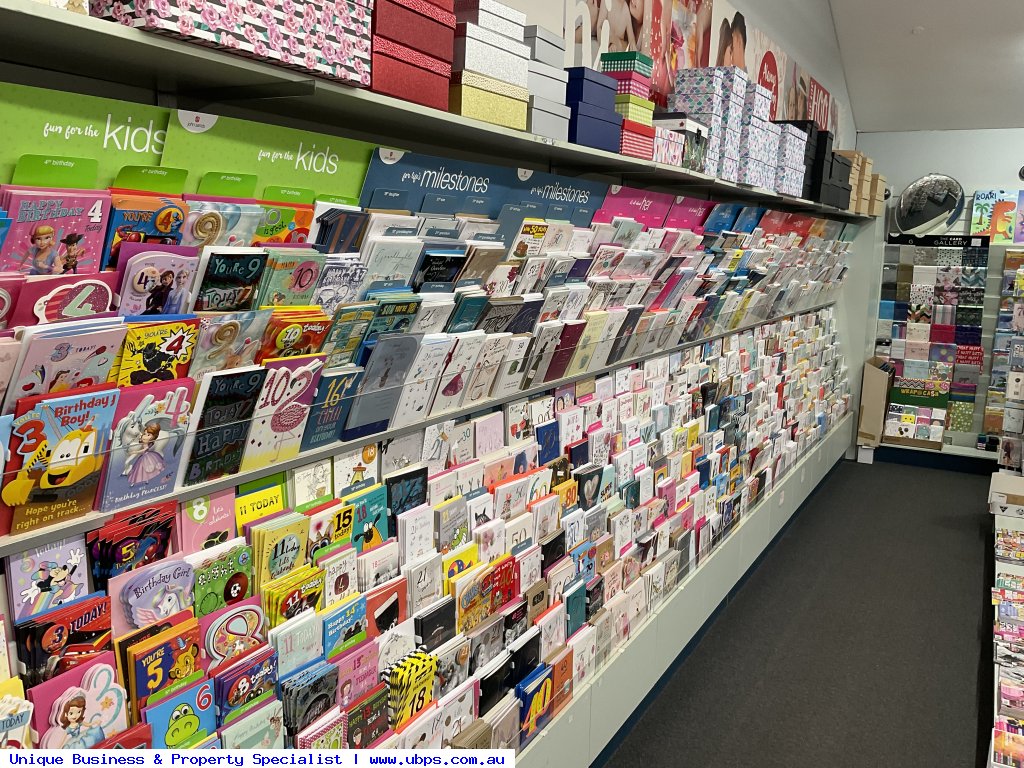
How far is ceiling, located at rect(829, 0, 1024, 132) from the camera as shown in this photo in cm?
625

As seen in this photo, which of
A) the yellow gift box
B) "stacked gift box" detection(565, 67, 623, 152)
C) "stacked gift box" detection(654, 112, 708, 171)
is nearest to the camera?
the yellow gift box

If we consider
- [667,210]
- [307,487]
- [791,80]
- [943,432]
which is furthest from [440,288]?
[943,432]

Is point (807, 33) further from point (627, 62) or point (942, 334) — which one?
point (627, 62)

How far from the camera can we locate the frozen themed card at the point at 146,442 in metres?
1.41

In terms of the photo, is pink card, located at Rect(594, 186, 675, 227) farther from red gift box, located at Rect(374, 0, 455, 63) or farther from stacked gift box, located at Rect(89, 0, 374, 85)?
stacked gift box, located at Rect(89, 0, 374, 85)

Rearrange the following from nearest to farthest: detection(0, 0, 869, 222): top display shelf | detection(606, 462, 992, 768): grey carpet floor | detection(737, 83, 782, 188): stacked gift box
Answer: detection(0, 0, 869, 222): top display shelf < detection(606, 462, 992, 768): grey carpet floor < detection(737, 83, 782, 188): stacked gift box

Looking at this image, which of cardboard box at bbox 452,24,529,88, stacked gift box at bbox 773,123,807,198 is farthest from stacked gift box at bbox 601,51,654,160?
stacked gift box at bbox 773,123,807,198

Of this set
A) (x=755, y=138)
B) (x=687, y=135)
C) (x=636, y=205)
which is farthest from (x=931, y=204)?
(x=636, y=205)

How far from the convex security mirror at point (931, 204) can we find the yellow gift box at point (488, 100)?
7.61 meters

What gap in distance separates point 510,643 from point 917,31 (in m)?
6.24

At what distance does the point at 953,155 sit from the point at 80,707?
30.0ft

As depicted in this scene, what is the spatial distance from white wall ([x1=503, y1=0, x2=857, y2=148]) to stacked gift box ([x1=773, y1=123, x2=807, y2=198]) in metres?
0.76

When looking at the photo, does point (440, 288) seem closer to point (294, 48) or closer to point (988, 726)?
point (294, 48)

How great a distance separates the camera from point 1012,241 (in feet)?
26.8
